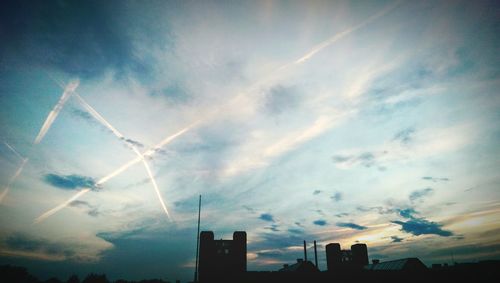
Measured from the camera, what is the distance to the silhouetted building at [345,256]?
→ 184 feet

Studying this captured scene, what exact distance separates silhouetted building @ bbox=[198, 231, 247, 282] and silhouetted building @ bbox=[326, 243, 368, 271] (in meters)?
22.1

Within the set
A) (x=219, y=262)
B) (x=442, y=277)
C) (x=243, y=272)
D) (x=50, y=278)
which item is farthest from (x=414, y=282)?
(x=50, y=278)

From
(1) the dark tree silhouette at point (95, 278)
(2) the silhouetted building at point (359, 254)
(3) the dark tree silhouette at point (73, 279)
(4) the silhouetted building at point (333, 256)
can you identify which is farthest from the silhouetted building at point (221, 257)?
(3) the dark tree silhouette at point (73, 279)

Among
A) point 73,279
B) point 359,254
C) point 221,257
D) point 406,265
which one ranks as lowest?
point 73,279

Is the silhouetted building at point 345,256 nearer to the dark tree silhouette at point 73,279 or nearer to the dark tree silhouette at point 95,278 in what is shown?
the dark tree silhouette at point 95,278

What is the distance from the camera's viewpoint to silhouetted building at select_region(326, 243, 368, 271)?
5612 cm

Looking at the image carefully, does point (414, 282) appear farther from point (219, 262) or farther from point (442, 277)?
point (219, 262)

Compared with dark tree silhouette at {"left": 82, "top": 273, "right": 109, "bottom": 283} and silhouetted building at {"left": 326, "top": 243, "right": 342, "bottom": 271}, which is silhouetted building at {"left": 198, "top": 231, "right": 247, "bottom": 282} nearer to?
silhouetted building at {"left": 326, "top": 243, "right": 342, "bottom": 271}

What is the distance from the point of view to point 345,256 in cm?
5816

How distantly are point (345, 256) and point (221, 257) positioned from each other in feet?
100.0

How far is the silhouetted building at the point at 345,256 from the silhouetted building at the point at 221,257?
2210cm

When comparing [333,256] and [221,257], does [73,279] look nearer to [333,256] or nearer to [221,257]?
[221,257]

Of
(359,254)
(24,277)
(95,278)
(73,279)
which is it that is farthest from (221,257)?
(24,277)

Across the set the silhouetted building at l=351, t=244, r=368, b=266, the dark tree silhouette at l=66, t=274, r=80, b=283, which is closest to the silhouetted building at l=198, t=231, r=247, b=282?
the silhouetted building at l=351, t=244, r=368, b=266
